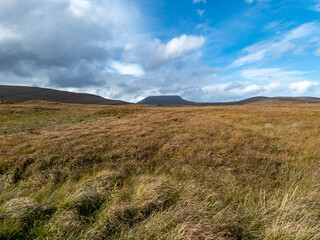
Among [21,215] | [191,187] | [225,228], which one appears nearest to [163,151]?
[191,187]

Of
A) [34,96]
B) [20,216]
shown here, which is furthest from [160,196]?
[34,96]

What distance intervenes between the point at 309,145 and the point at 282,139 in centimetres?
156

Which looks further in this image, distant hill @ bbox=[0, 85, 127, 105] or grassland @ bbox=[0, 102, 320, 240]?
distant hill @ bbox=[0, 85, 127, 105]

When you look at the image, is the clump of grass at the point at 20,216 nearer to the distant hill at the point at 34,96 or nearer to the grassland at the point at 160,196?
the grassland at the point at 160,196

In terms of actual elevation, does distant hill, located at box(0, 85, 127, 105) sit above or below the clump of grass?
above

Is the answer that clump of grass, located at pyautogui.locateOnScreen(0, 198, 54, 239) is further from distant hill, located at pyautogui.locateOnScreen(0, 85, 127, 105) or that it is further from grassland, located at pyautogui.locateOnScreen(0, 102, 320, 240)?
distant hill, located at pyautogui.locateOnScreen(0, 85, 127, 105)

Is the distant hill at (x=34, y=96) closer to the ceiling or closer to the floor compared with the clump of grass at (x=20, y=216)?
closer to the ceiling

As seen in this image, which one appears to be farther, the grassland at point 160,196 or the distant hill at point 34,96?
the distant hill at point 34,96

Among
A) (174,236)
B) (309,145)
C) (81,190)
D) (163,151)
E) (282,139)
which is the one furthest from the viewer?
(282,139)

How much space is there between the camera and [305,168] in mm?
5680

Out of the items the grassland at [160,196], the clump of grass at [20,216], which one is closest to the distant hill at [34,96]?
the grassland at [160,196]

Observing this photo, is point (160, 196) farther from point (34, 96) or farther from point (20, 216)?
point (34, 96)

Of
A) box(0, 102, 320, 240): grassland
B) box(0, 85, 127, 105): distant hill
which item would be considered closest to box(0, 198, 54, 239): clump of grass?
box(0, 102, 320, 240): grassland

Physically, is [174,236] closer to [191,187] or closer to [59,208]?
[191,187]
